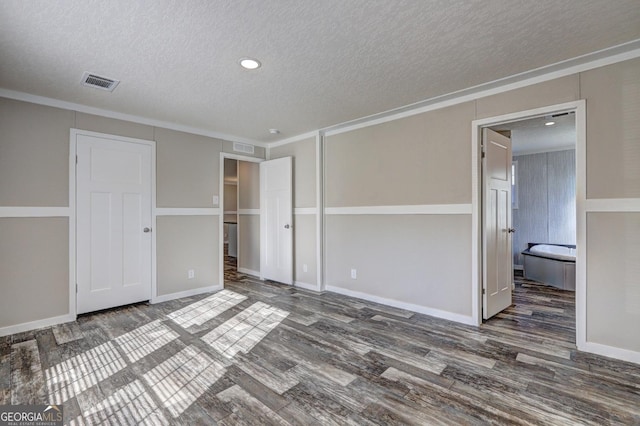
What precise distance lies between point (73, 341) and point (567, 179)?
7874 mm

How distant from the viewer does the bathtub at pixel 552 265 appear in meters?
4.71

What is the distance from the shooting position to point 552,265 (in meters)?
4.98

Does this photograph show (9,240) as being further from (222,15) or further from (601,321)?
(601,321)

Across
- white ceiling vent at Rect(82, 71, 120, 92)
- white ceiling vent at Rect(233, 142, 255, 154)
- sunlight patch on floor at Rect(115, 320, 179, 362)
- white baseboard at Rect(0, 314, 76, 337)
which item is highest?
white ceiling vent at Rect(82, 71, 120, 92)

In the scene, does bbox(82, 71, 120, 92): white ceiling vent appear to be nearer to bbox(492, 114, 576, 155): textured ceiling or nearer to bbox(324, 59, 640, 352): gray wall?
bbox(324, 59, 640, 352): gray wall

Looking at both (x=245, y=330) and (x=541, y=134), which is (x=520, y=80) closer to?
(x=541, y=134)

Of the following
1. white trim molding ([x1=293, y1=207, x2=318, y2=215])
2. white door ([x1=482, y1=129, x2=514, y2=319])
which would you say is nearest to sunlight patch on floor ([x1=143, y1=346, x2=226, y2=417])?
white trim molding ([x1=293, y1=207, x2=318, y2=215])

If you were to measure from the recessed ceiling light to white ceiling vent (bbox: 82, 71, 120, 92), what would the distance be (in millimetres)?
1282

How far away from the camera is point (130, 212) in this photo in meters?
3.85

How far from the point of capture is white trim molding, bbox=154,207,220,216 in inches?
162

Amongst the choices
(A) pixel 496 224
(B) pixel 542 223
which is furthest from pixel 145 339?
(B) pixel 542 223

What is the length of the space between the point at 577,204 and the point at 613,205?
22cm

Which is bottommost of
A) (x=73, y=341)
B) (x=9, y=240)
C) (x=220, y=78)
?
(x=73, y=341)

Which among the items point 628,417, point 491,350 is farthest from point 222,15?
point 628,417
